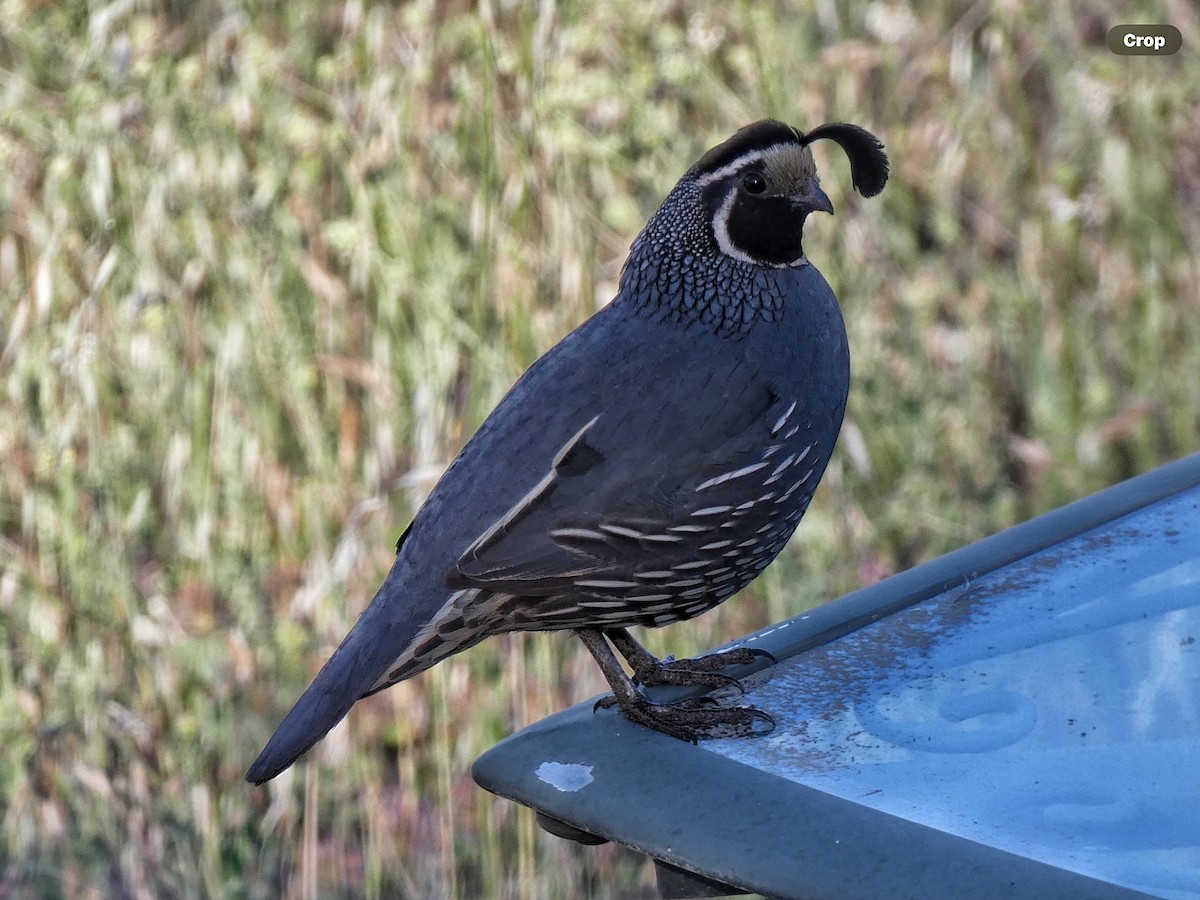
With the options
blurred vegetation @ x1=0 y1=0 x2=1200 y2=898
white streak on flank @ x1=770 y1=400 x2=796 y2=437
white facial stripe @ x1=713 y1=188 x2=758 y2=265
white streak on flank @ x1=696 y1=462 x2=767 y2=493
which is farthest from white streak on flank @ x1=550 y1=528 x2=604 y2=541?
blurred vegetation @ x1=0 y1=0 x2=1200 y2=898

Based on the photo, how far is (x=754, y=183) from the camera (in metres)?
2.31

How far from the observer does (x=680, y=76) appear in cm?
341

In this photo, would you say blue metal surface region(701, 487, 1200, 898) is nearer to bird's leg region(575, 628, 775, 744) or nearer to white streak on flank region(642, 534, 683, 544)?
bird's leg region(575, 628, 775, 744)

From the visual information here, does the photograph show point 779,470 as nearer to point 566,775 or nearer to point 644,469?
point 644,469

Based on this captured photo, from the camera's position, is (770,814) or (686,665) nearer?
(770,814)

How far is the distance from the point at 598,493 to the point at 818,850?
2.51 feet

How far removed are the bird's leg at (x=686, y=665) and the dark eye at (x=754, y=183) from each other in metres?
0.66

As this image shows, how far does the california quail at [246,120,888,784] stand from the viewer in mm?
2107

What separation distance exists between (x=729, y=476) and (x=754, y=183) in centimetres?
45

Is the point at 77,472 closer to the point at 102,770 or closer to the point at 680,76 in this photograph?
the point at 102,770

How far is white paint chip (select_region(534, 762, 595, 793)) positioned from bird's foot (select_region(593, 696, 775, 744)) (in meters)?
0.13

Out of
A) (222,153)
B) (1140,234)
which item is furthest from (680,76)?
(1140,234)

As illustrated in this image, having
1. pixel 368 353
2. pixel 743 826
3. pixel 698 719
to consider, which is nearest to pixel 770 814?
pixel 743 826

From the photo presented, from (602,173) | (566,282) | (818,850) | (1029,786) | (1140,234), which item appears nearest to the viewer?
(818,850)
